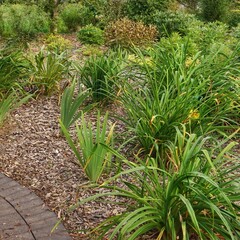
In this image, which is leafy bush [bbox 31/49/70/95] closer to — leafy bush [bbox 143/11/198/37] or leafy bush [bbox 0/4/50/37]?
leafy bush [bbox 0/4/50/37]

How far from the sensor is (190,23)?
9.71 m

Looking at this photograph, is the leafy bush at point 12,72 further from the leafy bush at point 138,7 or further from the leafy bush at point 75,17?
the leafy bush at point 138,7

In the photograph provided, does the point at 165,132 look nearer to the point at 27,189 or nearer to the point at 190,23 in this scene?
the point at 27,189

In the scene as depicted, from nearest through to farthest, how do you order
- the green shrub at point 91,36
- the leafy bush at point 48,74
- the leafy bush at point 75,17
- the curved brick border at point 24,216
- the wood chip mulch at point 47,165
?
the curved brick border at point 24,216 < the wood chip mulch at point 47,165 < the leafy bush at point 48,74 < the green shrub at point 91,36 < the leafy bush at point 75,17

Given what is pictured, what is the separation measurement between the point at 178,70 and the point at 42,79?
5.37 feet

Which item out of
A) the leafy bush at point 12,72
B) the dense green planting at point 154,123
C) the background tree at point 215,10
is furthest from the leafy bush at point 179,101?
the background tree at point 215,10

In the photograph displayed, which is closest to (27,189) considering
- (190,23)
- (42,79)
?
(42,79)

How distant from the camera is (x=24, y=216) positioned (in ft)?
11.0

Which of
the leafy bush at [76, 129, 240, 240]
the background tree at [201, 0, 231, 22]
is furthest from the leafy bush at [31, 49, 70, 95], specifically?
the background tree at [201, 0, 231, 22]

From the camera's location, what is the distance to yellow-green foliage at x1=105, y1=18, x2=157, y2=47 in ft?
28.8

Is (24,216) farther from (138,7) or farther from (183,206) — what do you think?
(138,7)

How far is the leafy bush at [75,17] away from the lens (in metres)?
10.8

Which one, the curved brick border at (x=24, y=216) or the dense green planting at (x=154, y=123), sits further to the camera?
the curved brick border at (x=24, y=216)

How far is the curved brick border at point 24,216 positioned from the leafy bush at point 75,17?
7.49 meters
